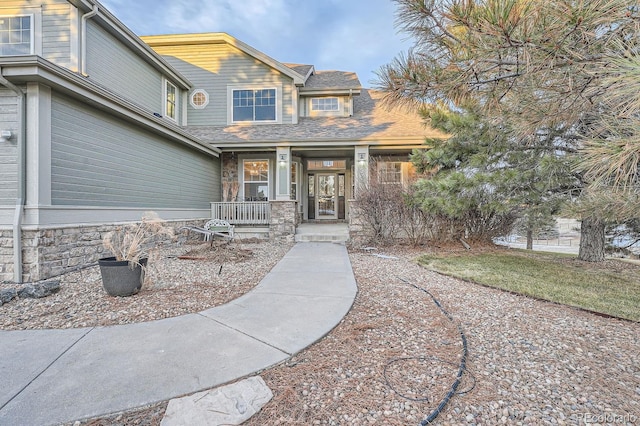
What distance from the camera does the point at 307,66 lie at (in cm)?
1330

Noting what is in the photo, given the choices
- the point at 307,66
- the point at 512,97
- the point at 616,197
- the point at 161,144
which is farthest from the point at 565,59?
the point at 307,66

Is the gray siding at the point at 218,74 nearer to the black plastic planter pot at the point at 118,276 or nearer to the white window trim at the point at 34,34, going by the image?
the white window trim at the point at 34,34

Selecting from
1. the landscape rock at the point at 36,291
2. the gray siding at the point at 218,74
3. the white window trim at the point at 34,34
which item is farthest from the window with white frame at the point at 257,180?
the landscape rock at the point at 36,291

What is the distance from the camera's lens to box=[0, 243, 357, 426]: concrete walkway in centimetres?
179

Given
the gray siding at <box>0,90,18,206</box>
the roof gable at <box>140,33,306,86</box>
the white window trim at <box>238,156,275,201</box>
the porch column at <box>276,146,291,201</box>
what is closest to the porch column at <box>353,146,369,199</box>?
the porch column at <box>276,146,291,201</box>

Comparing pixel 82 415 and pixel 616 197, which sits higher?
pixel 616 197

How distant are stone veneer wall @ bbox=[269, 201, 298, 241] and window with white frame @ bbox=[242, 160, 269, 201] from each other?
2.28 metres

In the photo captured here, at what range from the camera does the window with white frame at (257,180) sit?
36.6 feet

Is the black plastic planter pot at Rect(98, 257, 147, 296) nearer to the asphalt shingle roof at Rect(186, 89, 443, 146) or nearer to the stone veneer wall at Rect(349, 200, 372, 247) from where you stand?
the stone veneer wall at Rect(349, 200, 372, 247)

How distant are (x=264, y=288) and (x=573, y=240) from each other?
24441 millimetres

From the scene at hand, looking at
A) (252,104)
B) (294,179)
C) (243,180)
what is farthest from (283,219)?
(252,104)

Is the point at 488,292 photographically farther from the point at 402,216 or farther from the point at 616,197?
the point at 402,216

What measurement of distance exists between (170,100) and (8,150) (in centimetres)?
714

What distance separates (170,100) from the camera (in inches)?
427
